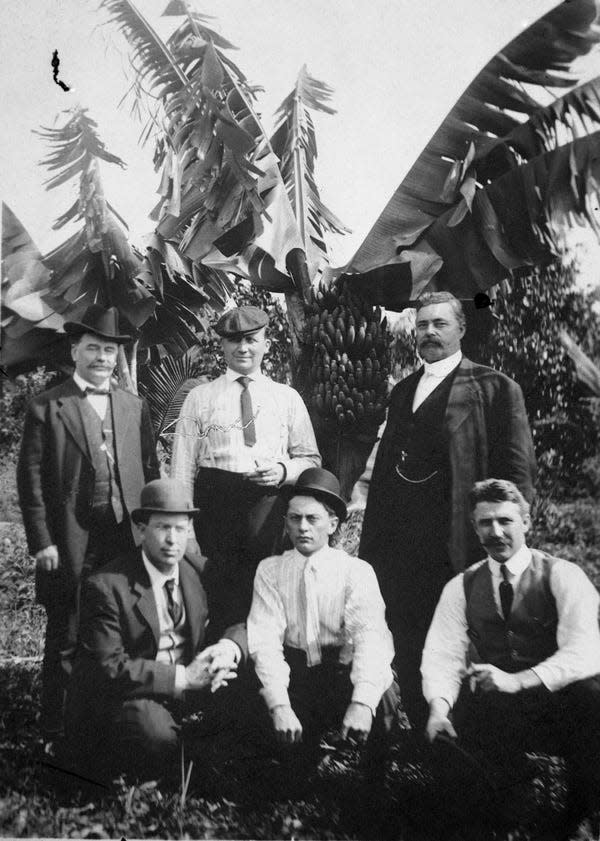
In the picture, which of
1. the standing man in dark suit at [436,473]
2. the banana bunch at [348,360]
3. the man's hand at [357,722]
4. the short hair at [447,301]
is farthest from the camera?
the banana bunch at [348,360]

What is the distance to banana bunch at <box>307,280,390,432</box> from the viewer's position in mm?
4086

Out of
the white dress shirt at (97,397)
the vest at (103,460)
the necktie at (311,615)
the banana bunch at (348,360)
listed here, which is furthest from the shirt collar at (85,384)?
the necktie at (311,615)

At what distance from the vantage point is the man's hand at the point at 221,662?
378 centimetres

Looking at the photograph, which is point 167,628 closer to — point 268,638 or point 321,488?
point 268,638

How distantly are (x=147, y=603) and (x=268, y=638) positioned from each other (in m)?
0.64

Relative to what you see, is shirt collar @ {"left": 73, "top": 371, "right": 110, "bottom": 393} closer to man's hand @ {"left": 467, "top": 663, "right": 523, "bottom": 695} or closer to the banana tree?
the banana tree

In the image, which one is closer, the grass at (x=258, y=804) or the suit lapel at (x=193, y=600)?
the grass at (x=258, y=804)

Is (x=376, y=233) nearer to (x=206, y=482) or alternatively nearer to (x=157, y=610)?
(x=206, y=482)

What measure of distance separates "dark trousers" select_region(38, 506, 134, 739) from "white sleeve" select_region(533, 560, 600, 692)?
219cm

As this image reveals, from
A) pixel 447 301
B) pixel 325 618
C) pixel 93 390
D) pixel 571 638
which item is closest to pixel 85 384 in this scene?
pixel 93 390

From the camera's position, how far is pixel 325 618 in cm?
380

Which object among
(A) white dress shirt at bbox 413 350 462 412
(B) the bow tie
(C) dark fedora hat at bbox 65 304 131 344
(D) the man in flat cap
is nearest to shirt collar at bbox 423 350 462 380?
(A) white dress shirt at bbox 413 350 462 412

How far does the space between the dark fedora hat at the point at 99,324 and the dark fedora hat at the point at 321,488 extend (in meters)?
1.24

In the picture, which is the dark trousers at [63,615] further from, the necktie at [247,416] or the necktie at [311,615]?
the necktie at [311,615]
